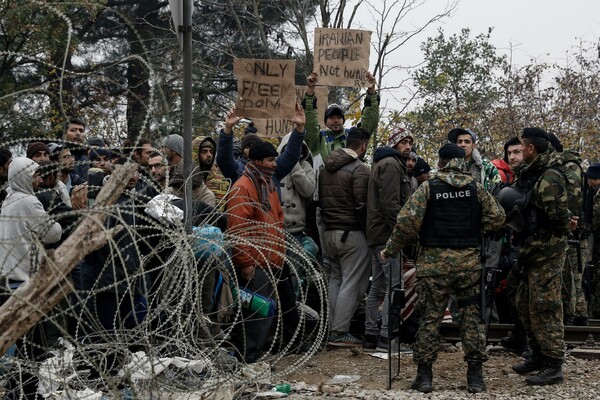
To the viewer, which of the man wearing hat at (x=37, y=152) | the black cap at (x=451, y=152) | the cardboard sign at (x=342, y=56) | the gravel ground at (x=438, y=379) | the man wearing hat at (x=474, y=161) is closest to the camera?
the gravel ground at (x=438, y=379)

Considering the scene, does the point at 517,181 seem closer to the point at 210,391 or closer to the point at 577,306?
the point at 577,306

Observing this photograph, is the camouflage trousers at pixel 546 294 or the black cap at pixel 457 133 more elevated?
the black cap at pixel 457 133

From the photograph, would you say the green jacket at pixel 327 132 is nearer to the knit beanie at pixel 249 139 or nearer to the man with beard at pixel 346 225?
the man with beard at pixel 346 225

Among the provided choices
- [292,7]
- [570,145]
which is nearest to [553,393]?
[292,7]

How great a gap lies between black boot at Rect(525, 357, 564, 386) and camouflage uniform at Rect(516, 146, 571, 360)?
57 millimetres

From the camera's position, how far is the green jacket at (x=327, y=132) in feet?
30.3

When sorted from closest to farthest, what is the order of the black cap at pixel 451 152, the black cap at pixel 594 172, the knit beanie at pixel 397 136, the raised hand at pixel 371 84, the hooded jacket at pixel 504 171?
the black cap at pixel 451 152 → the knit beanie at pixel 397 136 → the raised hand at pixel 371 84 → the hooded jacket at pixel 504 171 → the black cap at pixel 594 172

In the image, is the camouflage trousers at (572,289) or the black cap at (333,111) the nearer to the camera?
the camouflage trousers at (572,289)

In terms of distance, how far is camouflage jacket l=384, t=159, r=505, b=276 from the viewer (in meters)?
6.98

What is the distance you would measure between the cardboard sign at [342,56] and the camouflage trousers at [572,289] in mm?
2920

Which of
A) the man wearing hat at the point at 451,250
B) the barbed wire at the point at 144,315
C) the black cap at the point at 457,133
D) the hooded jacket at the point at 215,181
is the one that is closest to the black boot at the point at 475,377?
the man wearing hat at the point at 451,250

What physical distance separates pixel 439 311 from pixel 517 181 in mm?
1326

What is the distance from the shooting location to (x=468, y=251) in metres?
7.02

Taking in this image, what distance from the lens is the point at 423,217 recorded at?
7.02m
